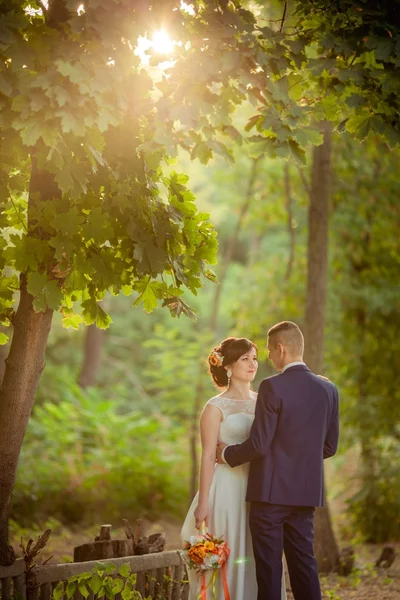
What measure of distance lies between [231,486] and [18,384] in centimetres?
153

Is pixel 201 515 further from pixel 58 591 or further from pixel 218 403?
pixel 58 591

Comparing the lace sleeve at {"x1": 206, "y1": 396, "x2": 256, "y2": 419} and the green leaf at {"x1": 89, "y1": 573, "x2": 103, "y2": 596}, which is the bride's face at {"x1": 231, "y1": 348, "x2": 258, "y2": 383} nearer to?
the lace sleeve at {"x1": 206, "y1": 396, "x2": 256, "y2": 419}

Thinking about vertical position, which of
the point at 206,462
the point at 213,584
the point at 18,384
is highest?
the point at 18,384

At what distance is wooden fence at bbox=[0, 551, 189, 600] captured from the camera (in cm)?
466

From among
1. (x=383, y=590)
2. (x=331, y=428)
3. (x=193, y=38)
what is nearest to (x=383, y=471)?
(x=383, y=590)

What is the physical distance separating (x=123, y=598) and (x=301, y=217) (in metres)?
8.59

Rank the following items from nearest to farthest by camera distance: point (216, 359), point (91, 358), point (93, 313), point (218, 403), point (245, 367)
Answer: point (93, 313) < point (218, 403) < point (245, 367) < point (216, 359) < point (91, 358)

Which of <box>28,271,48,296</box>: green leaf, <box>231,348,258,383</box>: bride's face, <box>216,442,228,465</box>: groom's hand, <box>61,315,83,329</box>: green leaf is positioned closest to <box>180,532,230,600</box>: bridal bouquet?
<box>216,442,228,465</box>: groom's hand

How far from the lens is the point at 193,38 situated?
435 centimetres

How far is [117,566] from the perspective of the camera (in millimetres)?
5082

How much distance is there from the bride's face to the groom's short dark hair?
41 cm

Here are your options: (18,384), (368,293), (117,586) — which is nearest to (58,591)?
(117,586)

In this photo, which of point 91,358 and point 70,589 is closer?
point 70,589

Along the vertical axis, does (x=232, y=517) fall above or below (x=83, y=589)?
above
